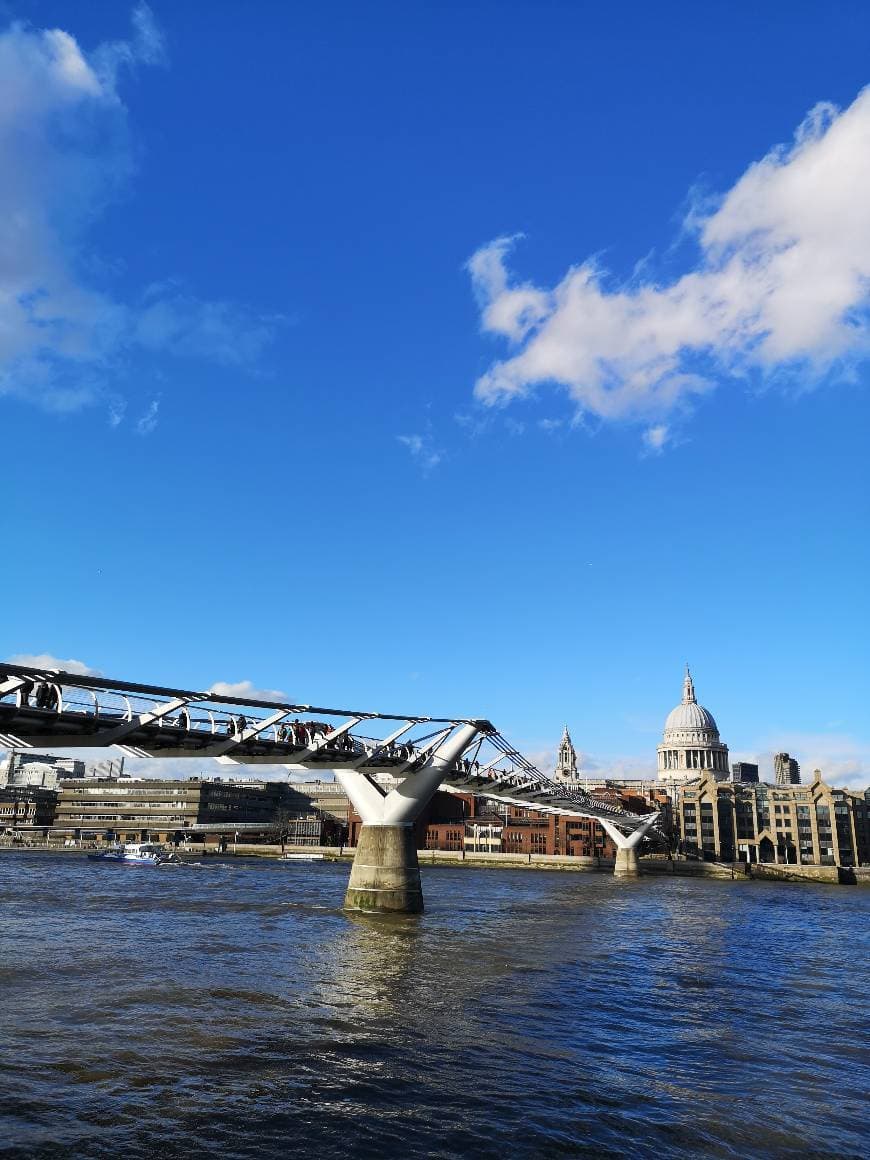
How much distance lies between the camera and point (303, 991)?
2658 cm

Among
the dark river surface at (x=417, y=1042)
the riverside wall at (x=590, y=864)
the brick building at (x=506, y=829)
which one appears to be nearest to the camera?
the dark river surface at (x=417, y=1042)

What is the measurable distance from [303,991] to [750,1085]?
43.6 feet

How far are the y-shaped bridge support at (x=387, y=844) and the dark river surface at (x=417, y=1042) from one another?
5.29 m

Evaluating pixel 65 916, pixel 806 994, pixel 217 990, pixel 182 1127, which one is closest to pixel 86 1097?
pixel 182 1127

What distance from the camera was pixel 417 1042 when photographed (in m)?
20.6

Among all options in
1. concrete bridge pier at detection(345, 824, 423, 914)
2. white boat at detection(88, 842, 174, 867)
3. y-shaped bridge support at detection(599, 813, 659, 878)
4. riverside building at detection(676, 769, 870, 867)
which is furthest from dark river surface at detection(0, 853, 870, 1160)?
riverside building at detection(676, 769, 870, 867)

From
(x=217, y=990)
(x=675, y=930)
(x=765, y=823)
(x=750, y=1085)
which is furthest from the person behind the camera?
(x=765, y=823)

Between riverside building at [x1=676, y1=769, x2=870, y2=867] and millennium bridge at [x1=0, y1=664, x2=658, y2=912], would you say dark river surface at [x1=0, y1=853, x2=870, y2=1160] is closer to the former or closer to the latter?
millennium bridge at [x1=0, y1=664, x2=658, y2=912]

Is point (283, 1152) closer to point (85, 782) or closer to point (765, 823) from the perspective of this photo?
point (765, 823)

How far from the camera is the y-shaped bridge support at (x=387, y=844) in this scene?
52031 millimetres

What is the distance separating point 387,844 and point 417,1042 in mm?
32644

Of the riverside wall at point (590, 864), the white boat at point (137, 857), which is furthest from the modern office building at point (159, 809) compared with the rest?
the white boat at point (137, 857)

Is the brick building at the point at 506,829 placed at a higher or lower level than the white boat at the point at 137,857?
higher

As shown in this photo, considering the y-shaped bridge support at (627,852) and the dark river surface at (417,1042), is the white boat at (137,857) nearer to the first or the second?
the y-shaped bridge support at (627,852)
